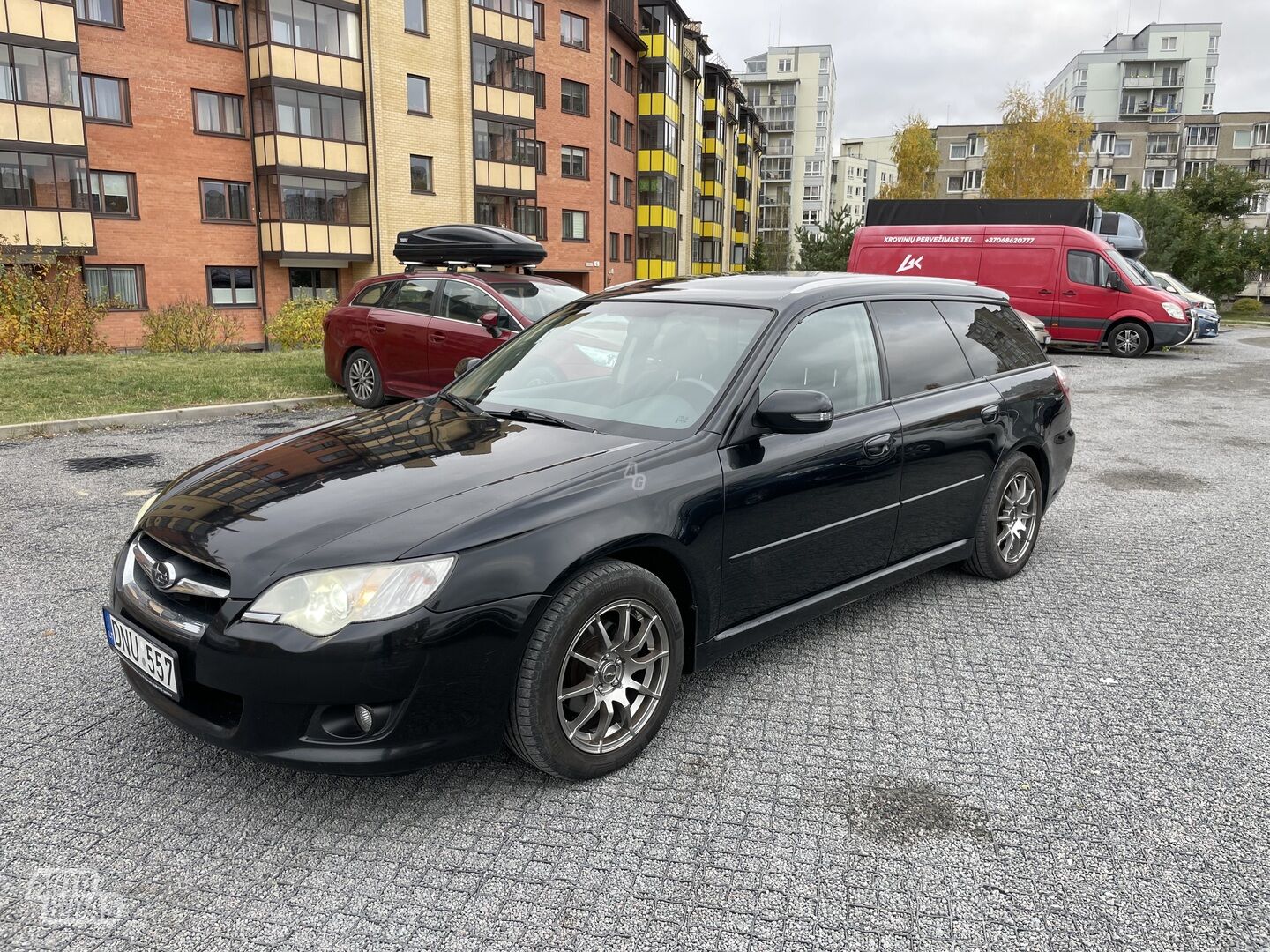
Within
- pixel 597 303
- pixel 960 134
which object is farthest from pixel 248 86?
pixel 960 134

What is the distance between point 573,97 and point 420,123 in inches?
392

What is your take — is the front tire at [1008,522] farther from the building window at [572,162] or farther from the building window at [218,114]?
the building window at [572,162]

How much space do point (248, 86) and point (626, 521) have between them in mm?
35938

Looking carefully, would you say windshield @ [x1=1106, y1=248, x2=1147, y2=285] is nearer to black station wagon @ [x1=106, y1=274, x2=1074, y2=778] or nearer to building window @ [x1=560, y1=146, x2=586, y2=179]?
black station wagon @ [x1=106, y1=274, x2=1074, y2=778]

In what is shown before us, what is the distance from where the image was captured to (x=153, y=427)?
9.90m

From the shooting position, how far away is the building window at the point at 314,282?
35188mm

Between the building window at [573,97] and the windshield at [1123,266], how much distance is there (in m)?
30.3

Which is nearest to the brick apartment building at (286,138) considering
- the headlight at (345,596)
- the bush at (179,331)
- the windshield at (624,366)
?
the bush at (179,331)

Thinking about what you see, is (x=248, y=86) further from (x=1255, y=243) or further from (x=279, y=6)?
(x=1255, y=243)

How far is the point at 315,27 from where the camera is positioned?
34.3 m

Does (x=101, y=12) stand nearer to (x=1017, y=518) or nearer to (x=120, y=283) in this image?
(x=120, y=283)

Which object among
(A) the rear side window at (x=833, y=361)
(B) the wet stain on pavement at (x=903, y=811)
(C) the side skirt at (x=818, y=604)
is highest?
(A) the rear side window at (x=833, y=361)

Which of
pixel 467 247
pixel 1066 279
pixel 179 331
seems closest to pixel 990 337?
pixel 467 247

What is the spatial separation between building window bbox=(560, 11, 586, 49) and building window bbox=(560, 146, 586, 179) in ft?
15.2
